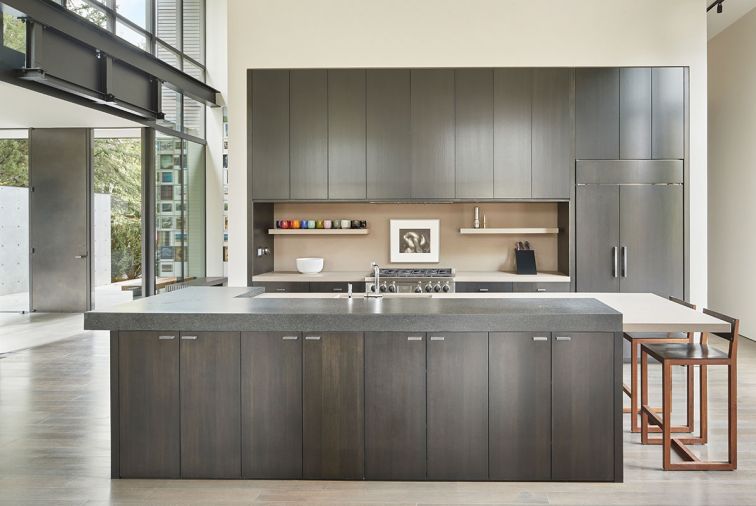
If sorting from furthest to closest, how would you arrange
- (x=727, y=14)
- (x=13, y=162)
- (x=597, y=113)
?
(x=13, y=162) → (x=727, y=14) → (x=597, y=113)

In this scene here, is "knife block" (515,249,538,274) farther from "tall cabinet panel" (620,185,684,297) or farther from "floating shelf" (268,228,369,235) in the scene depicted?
"floating shelf" (268,228,369,235)

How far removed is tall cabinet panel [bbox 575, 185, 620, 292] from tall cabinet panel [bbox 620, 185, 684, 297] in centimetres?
8

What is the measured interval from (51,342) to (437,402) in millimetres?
5664

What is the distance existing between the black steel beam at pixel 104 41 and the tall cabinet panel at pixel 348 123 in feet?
6.15

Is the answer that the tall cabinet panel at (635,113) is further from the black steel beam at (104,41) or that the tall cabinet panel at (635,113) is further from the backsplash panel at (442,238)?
the black steel beam at (104,41)

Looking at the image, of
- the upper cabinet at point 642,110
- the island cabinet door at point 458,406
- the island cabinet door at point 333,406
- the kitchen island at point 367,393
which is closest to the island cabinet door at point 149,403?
the kitchen island at point 367,393

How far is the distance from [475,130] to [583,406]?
11.4ft

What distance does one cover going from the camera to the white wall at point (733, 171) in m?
6.87

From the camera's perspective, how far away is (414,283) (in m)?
5.65

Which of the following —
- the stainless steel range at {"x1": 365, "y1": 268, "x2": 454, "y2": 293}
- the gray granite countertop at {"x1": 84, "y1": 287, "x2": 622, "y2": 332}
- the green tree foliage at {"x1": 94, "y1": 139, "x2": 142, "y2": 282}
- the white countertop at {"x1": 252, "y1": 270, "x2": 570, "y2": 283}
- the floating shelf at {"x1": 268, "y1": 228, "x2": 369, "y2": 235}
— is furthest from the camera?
the green tree foliage at {"x1": 94, "y1": 139, "x2": 142, "y2": 282}

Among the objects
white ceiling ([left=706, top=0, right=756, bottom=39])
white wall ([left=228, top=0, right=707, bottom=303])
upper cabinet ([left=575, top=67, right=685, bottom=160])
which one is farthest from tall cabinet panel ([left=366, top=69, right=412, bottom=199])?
white ceiling ([left=706, top=0, right=756, bottom=39])

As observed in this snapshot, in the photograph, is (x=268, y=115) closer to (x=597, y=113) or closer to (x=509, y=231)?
(x=509, y=231)

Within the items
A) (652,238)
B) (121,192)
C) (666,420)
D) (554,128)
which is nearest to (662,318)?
(666,420)

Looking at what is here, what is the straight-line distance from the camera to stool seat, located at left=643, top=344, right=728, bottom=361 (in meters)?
3.18
